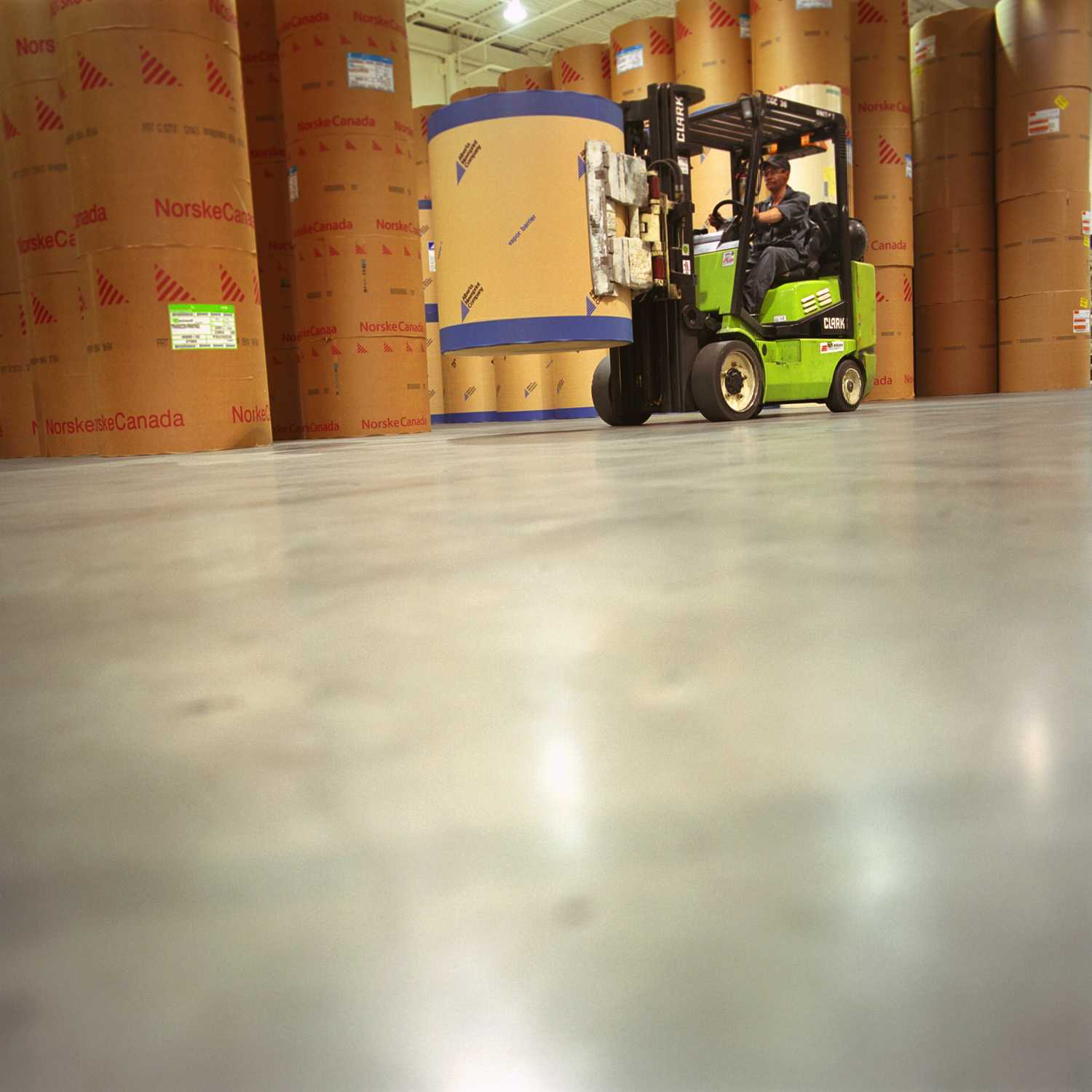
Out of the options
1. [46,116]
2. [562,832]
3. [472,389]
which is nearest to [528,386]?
[472,389]

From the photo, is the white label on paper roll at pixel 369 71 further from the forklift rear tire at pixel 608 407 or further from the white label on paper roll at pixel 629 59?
the white label on paper roll at pixel 629 59

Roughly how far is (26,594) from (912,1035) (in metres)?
0.95

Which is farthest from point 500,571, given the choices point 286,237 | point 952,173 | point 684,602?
point 952,173

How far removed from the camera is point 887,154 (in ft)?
26.7

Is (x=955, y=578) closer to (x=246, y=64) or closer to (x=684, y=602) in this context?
(x=684, y=602)

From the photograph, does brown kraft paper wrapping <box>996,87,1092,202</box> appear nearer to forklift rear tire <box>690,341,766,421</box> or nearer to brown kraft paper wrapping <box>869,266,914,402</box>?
brown kraft paper wrapping <box>869,266,914,402</box>

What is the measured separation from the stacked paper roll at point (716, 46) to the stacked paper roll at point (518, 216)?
3847 mm

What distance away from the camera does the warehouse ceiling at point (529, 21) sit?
13.9 meters

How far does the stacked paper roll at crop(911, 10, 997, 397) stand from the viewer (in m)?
8.90

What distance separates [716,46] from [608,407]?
4043mm

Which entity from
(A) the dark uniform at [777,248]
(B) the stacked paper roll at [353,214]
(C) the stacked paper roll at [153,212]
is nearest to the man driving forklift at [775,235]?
(A) the dark uniform at [777,248]

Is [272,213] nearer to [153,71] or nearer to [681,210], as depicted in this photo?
[153,71]

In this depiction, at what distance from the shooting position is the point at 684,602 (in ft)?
2.44

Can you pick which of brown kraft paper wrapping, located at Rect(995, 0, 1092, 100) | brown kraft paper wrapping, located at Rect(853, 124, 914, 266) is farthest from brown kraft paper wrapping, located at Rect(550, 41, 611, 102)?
brown kraft paper wrapping, located at Rect(995, 0, 1092, 100)
